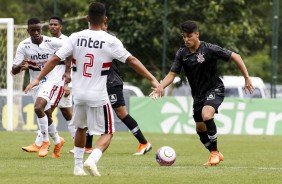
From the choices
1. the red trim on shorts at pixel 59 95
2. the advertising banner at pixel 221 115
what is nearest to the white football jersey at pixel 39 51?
the red trim on shorts at pixel 59 95

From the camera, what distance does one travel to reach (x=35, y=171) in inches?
482

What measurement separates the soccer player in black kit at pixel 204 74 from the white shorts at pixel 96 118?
254 centimetres

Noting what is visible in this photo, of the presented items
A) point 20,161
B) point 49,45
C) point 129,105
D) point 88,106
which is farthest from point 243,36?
point 88,106

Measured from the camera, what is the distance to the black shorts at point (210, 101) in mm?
14154

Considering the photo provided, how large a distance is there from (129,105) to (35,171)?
1404 cm

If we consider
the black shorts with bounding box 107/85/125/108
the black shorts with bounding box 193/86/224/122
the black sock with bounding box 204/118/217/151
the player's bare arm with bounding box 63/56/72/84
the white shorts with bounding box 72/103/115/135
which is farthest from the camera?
the black shorts with bounding box 107/85/125/108

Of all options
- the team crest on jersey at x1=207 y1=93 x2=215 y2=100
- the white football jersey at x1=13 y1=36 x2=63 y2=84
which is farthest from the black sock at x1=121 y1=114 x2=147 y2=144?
the team crest on jersey at x1=207 y1=93 x2=215 y2=100

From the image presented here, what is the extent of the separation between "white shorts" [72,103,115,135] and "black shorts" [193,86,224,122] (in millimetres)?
3056

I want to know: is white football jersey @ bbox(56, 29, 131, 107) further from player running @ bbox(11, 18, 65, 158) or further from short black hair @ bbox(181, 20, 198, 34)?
player running @ bbox(11, 18, 65, 158)

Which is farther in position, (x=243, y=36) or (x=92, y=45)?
(x=243, y=36)

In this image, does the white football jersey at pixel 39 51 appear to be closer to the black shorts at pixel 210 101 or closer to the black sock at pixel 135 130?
the black sock at pixel 135 130

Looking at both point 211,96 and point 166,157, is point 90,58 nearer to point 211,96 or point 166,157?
point 166,157

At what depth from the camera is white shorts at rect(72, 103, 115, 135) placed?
11.3 metres

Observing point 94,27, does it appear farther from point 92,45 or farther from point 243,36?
point 243,36
